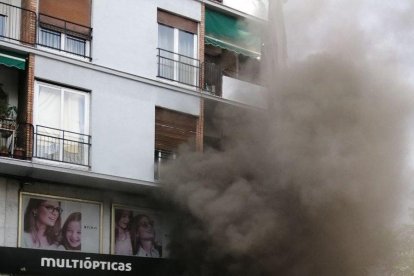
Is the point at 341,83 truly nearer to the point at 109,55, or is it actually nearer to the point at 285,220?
the point at 285,220

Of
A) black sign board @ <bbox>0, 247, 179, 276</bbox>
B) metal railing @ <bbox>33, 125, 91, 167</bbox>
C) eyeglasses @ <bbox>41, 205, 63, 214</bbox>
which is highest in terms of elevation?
metal railing @ <bbox>33, 125, 91, 167</bbox>

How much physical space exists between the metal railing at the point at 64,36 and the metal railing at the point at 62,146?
7.00ft

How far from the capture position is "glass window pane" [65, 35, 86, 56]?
20547mm

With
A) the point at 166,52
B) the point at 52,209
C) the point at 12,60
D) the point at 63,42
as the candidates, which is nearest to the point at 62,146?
the point at 52,209

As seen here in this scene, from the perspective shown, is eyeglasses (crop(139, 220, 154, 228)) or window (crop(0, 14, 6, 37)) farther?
eyeglasses (crop(139, 220, 154, 228))

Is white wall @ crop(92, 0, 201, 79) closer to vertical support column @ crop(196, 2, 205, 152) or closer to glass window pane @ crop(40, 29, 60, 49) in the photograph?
glass window pane @ crop(40, 29, 60, 49)

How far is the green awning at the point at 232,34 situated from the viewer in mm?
24031

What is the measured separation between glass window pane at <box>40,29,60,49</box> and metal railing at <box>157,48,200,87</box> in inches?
121

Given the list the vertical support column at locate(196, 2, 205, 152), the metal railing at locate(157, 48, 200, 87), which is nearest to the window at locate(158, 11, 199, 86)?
the metal railing at locate(157, 48, 200, 87)

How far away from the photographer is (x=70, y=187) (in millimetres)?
19875

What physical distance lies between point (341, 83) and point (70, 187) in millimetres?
7921

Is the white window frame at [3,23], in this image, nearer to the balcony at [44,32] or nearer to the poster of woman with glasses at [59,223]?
the balcony at [44,32]

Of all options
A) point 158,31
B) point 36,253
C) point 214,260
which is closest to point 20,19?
point 158,31

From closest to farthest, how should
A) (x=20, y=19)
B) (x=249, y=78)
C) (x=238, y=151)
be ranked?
1. (x=20, y=19)
2. (x=238, y=151)
3. (x=249, y=78)
